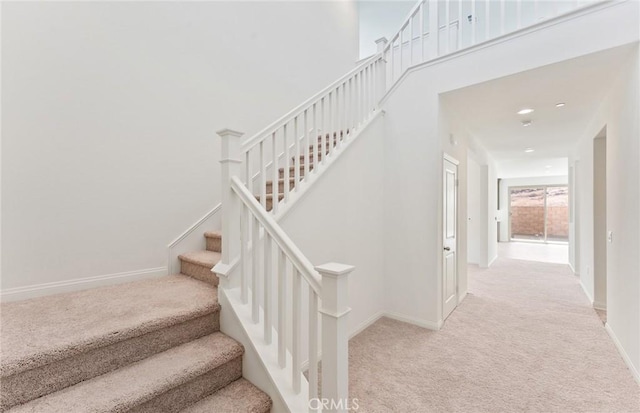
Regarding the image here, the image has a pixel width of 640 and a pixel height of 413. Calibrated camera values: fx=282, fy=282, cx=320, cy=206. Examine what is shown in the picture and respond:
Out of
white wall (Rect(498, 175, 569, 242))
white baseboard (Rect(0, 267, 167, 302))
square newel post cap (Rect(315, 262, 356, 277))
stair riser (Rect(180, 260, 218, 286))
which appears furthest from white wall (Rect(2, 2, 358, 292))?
white wall (Rect(498, 175, 569, 242))

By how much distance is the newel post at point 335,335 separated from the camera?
128 centimetres

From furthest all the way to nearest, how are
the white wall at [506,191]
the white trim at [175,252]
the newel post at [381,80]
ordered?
the white wall at [506,191] → the newel post at [381,80] → the white trim at [175,252]

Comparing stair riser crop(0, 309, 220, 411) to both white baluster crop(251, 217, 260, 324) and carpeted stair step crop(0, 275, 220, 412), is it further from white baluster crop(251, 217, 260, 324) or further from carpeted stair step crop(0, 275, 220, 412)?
white baluster crop(251, 217, 260, 324)

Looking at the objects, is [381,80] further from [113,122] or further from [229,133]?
[113,122]

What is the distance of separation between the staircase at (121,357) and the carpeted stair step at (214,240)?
658 millimetres

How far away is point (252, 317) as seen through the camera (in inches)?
67.6

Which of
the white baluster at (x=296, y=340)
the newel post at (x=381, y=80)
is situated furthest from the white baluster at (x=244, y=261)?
the newel post at (x=381, y=80)

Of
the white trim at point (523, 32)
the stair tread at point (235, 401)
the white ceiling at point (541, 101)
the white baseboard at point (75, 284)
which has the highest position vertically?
the white trim at point (523, 32)

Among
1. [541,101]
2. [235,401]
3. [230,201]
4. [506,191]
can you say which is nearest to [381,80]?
[541,101]

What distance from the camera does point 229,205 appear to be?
1.86m

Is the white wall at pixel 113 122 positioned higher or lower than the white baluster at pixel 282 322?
higher

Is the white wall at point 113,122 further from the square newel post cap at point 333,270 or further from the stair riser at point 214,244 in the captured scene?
the square newel post cap at point 333,270

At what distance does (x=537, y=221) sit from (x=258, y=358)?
12814 millimetres

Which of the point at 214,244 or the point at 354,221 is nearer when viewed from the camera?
the point at 214,244
